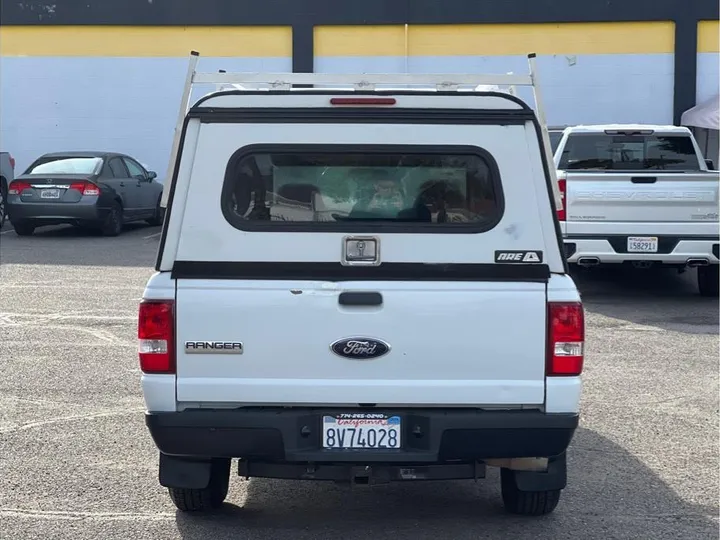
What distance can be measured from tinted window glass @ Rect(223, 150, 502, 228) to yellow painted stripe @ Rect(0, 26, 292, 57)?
21.3 m

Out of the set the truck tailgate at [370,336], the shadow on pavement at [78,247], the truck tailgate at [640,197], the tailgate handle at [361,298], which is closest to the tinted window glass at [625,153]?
the truck tailgate at [640,197]

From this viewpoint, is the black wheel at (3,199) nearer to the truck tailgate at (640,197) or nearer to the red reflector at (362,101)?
the truck tailgate at (640,197)

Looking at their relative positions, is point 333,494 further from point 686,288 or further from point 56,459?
point 686,288

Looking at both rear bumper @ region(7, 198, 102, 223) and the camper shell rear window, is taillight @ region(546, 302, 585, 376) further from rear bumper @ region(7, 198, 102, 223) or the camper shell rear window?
rear bumper @ region(7, 198, 102, 223)

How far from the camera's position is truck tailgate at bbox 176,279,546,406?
16.4ft

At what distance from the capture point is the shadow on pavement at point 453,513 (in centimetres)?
551

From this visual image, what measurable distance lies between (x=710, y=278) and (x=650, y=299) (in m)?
0.77

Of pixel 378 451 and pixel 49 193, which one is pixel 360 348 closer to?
pixel 378 451

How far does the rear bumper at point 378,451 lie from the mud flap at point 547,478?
446 millimetres

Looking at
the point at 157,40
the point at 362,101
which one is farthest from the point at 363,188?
the point at 157,40

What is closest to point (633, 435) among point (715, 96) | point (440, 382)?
point (440, 382)

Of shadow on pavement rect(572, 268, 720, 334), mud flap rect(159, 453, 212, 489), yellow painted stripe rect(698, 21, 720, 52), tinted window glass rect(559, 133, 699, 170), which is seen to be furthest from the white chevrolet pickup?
yellow painted stripe rect(698, 21, 720, 52)

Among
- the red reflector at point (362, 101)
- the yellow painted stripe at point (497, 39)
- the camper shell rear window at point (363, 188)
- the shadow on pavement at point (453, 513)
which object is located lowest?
the shadow on pavement at point (453, 513)

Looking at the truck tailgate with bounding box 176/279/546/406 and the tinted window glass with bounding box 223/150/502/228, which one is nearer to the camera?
the truck tailgate with bounding box 176/279/546/406
